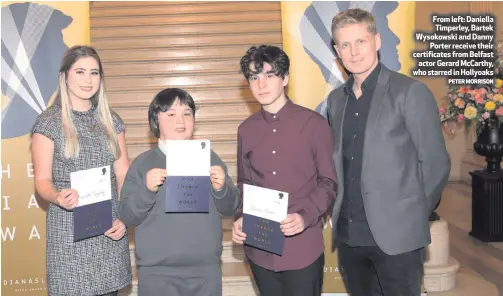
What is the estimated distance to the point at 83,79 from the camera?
234cm

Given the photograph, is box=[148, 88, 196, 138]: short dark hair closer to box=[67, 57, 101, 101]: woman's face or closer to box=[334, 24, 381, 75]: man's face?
box=[67, 57, 101, 101]: woman's face

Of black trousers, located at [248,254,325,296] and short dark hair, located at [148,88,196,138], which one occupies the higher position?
short dark hair, located at [148,88,196,138]

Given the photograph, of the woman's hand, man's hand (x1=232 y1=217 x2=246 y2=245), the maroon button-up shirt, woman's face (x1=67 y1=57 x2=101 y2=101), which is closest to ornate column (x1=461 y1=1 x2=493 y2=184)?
the maroon button-up shirt

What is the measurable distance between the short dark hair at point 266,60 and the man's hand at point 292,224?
57 centimetres

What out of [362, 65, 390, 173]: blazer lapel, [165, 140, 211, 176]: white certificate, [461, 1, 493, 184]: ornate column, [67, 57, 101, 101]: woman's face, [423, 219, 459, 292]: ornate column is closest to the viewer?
[165, 140, 211, 176]: white certificate

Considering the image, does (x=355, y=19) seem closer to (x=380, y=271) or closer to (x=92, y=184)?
(x=380, y=271)

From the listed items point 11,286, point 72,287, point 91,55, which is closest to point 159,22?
point 11,286

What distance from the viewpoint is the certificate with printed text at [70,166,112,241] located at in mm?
2219

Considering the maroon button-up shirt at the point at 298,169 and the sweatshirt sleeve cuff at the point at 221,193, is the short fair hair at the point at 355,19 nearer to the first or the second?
the maroon button-up shirt at the point at 298,169

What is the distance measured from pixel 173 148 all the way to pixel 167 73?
355cm

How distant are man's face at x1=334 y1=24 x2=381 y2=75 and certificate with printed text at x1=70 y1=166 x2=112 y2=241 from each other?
1.07 metres

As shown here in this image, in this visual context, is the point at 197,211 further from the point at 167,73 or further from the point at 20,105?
the point at 167,73

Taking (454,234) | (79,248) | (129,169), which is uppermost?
(129,169)

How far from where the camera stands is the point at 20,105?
4.00 metres
